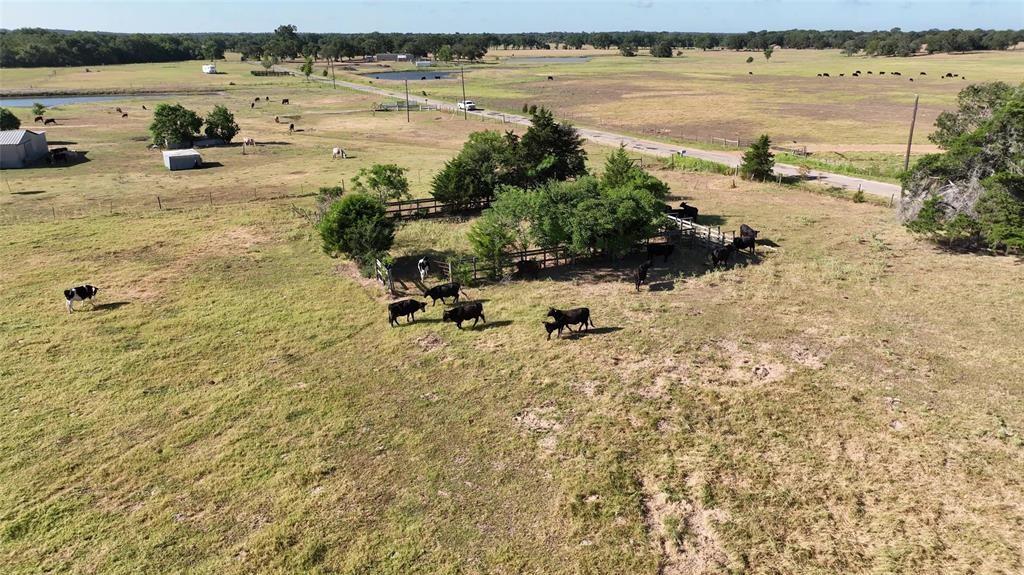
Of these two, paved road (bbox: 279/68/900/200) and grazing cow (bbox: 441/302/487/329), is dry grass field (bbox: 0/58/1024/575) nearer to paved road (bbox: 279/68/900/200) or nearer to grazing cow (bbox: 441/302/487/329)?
grazing cow (bbox: 441/302/487/329)

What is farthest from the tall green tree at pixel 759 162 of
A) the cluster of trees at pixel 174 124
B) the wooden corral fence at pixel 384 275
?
the cluster of trees at pixel 174 124

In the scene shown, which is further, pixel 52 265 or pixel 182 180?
pixel 182 180

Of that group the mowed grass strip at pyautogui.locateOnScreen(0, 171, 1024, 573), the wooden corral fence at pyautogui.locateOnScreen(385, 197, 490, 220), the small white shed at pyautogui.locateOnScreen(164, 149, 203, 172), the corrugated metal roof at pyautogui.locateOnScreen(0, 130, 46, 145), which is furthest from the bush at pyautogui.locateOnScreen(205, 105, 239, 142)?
the mowed grass strip at pyautogui.locateOnScreen(0, 171, 1024, 573)

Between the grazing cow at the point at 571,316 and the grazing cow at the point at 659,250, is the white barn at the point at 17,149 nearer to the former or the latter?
the grazing cow at the point at 571,316

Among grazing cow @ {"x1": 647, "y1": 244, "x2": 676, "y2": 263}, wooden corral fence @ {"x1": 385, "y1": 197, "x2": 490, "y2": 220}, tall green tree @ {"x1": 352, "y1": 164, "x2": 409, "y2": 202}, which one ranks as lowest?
grazing cow @ {"x1": 647, "y1": 244, "x2": 676, "y2": 263}

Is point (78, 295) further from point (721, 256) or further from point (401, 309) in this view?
point (721, 256)

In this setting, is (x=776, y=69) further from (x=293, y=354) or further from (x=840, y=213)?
(x=293, y=354)

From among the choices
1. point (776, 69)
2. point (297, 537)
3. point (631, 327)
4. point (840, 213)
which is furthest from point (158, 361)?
point (776, 69)
